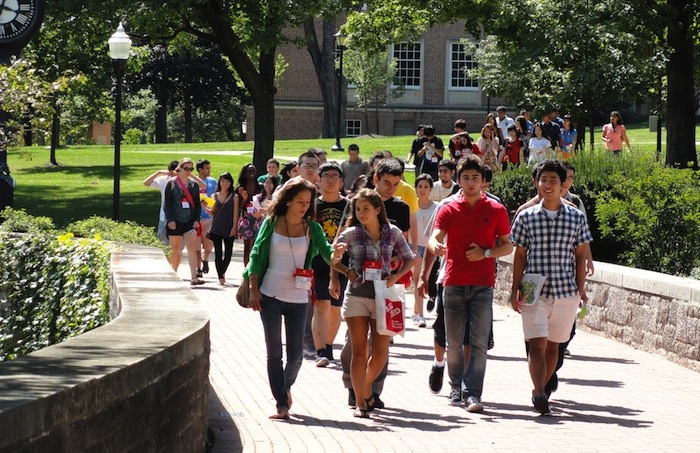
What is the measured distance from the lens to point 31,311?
12.6m

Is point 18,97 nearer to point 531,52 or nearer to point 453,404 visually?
point 453,404

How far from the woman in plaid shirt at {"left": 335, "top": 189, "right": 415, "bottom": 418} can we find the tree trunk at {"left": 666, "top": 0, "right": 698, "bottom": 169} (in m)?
15.2

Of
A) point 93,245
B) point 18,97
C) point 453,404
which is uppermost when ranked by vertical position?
point 18,97

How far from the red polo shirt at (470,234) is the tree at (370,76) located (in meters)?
50.2

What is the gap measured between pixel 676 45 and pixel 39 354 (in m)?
20.4

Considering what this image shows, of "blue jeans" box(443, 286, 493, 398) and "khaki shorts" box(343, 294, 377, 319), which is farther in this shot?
"blue jeans" box(443, 286, 493, 398)

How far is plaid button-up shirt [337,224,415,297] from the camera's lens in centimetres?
999

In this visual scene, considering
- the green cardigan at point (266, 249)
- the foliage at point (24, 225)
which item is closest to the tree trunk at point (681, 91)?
the foliage at point (24, 225)

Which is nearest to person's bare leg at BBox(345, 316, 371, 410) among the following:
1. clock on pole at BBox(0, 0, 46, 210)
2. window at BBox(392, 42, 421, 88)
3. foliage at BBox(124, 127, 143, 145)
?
clock on pole at BBox(0, 0, 46, 210)

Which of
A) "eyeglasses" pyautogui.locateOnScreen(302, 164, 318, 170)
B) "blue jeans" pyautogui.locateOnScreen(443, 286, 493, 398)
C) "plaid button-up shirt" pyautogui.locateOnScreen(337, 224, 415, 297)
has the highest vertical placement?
"eyeglasses" pyautogui.locateOnScreen(302, 164, 318, 170)

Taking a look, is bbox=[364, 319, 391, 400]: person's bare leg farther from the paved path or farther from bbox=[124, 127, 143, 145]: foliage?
bbox=[124, 127, 143, 145]: foliage

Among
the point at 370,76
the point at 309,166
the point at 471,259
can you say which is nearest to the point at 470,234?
the point at 471,259

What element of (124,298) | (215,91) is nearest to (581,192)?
(124,298)

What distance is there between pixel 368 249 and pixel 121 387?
4.25 metres
